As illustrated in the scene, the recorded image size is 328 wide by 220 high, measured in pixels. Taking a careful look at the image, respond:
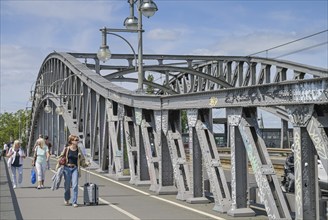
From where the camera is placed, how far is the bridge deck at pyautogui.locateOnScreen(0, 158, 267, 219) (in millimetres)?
11062

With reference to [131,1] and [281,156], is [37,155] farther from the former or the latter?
[281,156]

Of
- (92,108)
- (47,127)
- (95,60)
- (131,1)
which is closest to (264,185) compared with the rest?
(131,1)

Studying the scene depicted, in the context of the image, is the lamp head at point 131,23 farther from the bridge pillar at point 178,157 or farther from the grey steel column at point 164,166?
the bridge pillar at point 178,157

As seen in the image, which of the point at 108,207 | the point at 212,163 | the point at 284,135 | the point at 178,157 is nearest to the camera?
the point at 212,163

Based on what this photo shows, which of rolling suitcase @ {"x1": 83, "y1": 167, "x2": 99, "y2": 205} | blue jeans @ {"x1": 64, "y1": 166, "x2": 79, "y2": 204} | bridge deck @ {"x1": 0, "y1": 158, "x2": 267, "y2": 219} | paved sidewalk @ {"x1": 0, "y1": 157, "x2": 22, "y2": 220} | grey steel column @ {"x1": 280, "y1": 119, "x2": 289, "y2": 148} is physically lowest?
bridge deck @ {"x1": 0, "y1": 158, "x2": 267, "y2": 219}

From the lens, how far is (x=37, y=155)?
1747 cm

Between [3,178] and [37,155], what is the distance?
4252 mm

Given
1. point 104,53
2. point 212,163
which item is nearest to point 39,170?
point 104,53

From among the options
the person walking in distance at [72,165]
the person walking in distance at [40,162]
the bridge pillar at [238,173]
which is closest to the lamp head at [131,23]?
the person walking in distance at [40,162]

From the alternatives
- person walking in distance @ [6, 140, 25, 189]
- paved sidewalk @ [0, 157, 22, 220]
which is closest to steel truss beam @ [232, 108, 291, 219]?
paved sidewalk @ [0, 157, 22, 220]

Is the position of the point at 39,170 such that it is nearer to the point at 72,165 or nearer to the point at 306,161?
the point at 72,165

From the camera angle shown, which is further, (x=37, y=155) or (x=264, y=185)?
(x=37, y=155)

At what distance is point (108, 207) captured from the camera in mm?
12383

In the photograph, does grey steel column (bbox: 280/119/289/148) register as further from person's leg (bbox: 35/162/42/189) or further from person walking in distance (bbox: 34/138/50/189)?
person's leg (bbox: 35/162/42/189)
